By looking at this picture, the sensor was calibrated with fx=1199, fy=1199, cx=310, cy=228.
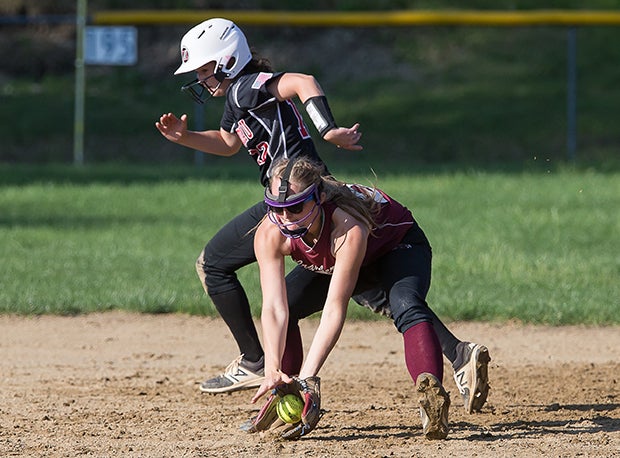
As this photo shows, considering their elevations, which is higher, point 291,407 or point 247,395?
point 291,407

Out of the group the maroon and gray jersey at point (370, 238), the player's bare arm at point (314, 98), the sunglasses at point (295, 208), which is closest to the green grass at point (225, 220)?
the maroon and gray jersey at point (370, 238)

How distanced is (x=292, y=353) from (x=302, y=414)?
2.65 ft

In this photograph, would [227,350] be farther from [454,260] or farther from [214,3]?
[214,3]

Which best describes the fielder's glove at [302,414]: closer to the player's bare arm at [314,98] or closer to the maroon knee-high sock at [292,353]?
the maroon knee-high sock at [292,353]

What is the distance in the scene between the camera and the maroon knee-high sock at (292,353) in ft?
18.5

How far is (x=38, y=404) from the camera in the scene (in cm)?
588

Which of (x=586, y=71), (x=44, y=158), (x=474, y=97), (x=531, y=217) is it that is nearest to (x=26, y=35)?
(x=44, y=158)

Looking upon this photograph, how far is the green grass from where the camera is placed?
8.66m

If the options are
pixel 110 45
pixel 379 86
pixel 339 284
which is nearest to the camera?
pixel 339 284

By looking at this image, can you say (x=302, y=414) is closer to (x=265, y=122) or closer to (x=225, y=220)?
(x=265, y=122)

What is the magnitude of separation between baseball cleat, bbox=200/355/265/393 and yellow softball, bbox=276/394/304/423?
1061 mm

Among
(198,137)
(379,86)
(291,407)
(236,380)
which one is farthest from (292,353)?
(379,86)

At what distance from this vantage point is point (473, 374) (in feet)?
17.5

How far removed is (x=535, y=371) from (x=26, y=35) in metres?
19.9
